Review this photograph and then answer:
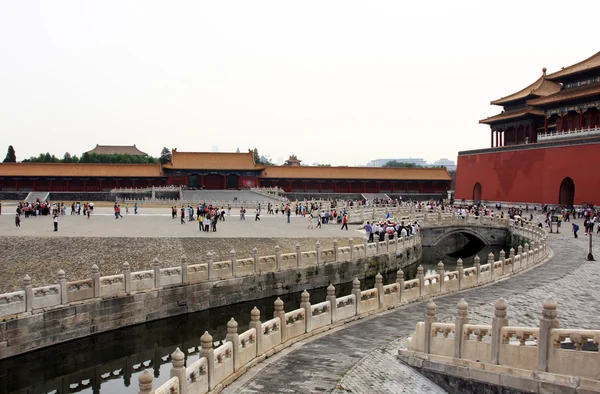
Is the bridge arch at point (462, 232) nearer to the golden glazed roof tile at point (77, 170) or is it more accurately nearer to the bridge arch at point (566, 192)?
the bridge arch at point (566, 192)

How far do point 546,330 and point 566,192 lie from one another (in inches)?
1778

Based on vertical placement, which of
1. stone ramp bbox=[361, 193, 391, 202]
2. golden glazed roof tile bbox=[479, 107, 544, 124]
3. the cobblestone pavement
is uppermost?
golden glazed roof tile bbox=[479, 107, 544, 124]

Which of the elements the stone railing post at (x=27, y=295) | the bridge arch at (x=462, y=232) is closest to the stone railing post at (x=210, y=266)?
the stone railing post at (x=27, y=295)

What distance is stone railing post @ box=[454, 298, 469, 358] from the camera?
9.65 metres

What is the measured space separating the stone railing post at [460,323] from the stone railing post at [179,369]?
4808mm

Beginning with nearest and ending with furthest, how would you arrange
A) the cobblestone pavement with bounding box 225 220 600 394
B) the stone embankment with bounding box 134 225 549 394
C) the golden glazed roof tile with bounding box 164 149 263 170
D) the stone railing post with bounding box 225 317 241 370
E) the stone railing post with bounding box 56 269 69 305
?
the stone embankment with bounding box 134 225 549 394, the cobblestone pavement with bounding box 225 220 600 394, the stone railing post with bounding box 225 317 241 370, the stone railing post with bounding box 56 269 69 305, the golden glazed roof tile with bounding box 164 149 263 170

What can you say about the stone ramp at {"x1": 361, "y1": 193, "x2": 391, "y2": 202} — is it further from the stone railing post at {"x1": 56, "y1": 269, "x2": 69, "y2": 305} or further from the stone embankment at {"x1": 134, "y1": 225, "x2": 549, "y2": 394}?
the stone railing post at {"x1": 56, "y1": 269, "x2": 69, "y2": 305}

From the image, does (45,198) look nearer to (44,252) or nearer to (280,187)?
(280,187)

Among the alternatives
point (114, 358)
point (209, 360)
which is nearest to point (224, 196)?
point (114, 358)

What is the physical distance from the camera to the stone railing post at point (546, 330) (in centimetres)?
825

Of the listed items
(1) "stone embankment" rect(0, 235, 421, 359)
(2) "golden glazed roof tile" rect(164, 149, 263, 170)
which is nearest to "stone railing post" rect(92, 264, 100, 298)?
(1) "stone embankment" rect(0, 235, 421, 359)

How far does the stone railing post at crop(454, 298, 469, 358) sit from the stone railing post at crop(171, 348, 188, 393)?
15.8 ft

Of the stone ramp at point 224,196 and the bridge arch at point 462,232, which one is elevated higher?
the stone ramp at point 224,196

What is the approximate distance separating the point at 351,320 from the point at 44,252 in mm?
15019
